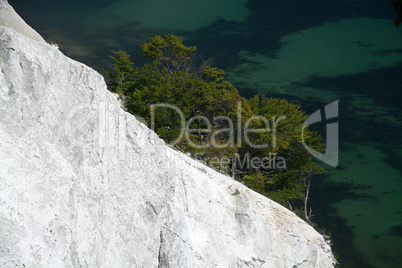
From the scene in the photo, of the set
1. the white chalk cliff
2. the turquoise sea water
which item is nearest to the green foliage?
the turquoise sea water

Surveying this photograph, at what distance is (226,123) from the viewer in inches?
1241

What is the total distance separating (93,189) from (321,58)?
4357 cm

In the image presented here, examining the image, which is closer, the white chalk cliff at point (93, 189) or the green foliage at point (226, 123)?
the white chalk cliff at point (93, 189)

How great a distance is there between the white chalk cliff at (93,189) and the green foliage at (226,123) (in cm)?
845

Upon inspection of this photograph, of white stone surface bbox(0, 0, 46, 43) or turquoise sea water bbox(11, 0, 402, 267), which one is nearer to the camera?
white stone surface bbox(0, 0, 46, 43)

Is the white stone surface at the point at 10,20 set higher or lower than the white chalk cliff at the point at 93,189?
higher

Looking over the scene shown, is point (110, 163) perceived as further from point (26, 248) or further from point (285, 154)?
point (285, 154)

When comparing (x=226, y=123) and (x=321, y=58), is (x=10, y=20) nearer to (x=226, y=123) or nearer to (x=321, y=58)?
(x=226, y=123)

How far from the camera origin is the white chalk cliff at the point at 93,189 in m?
11.4

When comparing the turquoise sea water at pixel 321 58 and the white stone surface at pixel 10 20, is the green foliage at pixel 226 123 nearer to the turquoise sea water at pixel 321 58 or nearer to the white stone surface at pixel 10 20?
the turquoise sea water at pixel 321 58

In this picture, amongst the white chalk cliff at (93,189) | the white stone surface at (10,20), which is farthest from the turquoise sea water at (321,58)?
the white stone surface at (10,20)

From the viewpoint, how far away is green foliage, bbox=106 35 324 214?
28.8 m

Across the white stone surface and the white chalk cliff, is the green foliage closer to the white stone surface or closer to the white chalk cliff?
the white chalk cliff

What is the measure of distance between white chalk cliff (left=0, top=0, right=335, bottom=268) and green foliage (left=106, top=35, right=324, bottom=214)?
8449 mm
